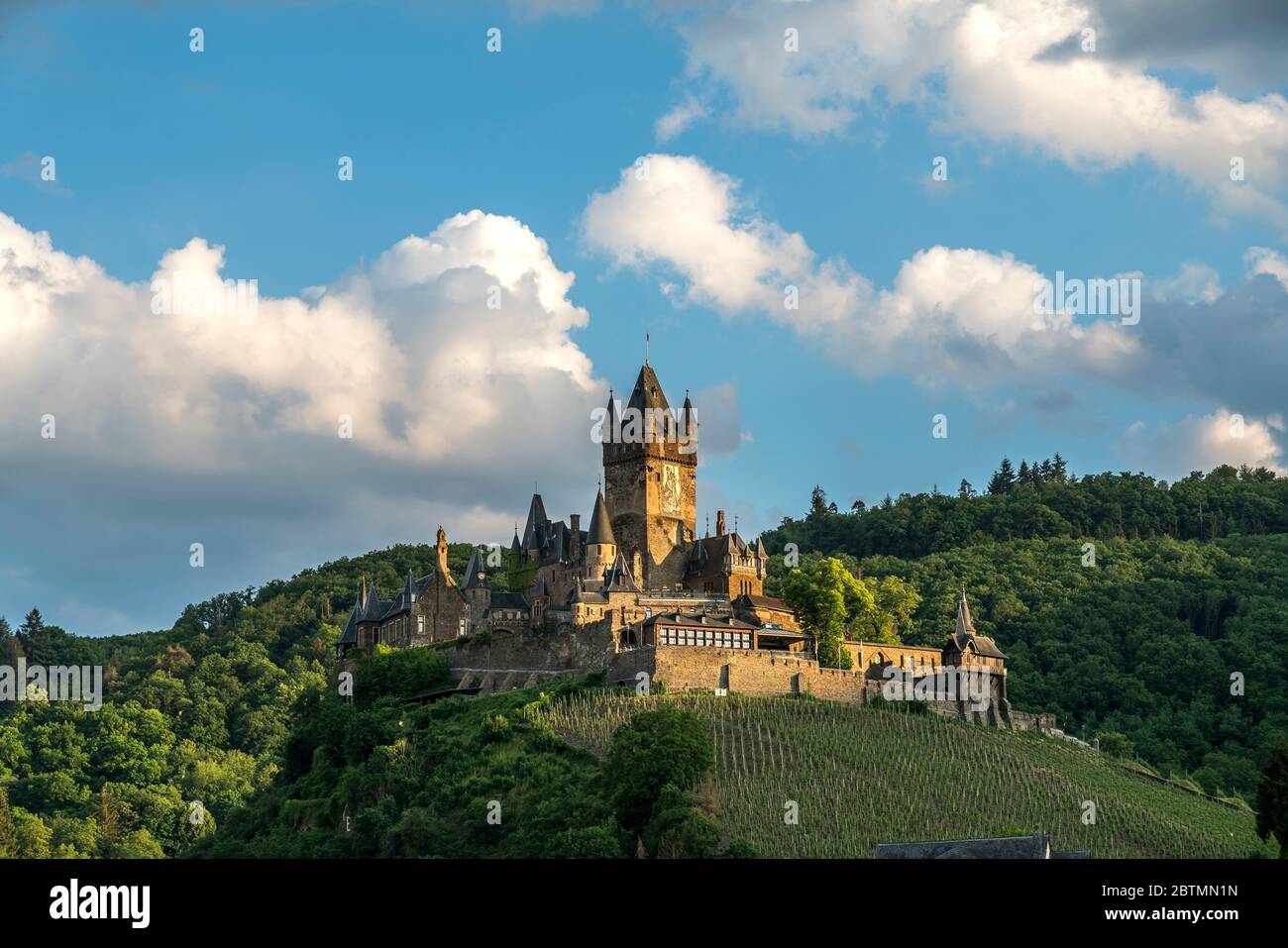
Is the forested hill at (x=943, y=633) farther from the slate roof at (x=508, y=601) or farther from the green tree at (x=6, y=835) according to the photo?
the slate roof at (x=508, y=601)

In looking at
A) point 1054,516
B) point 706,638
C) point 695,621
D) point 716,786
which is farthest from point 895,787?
point 1054,516

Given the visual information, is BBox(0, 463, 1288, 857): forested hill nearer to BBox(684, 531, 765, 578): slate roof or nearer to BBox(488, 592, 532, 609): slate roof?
BBox(488, 592, 532, 609): slate roof

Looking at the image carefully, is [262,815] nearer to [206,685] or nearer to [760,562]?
[760,562]
